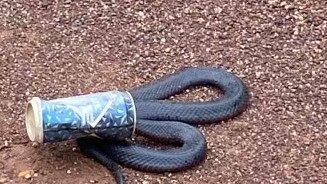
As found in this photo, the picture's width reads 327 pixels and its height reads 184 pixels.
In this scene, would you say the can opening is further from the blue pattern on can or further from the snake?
the snake

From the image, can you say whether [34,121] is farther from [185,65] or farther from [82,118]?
[185,65]

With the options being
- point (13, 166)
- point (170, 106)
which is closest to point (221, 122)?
point (170, 106)

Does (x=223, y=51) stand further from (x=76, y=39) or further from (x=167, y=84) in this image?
(x=76, y=39)

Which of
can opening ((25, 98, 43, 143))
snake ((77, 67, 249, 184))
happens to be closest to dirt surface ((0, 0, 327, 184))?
snake ((77, 67, 249, 184))

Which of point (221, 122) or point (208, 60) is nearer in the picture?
point (221, 122)

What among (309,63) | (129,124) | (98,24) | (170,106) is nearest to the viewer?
(129,124)

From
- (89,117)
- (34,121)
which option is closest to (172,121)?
(89,117)

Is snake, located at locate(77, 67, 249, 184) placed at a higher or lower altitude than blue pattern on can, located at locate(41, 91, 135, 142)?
lower
